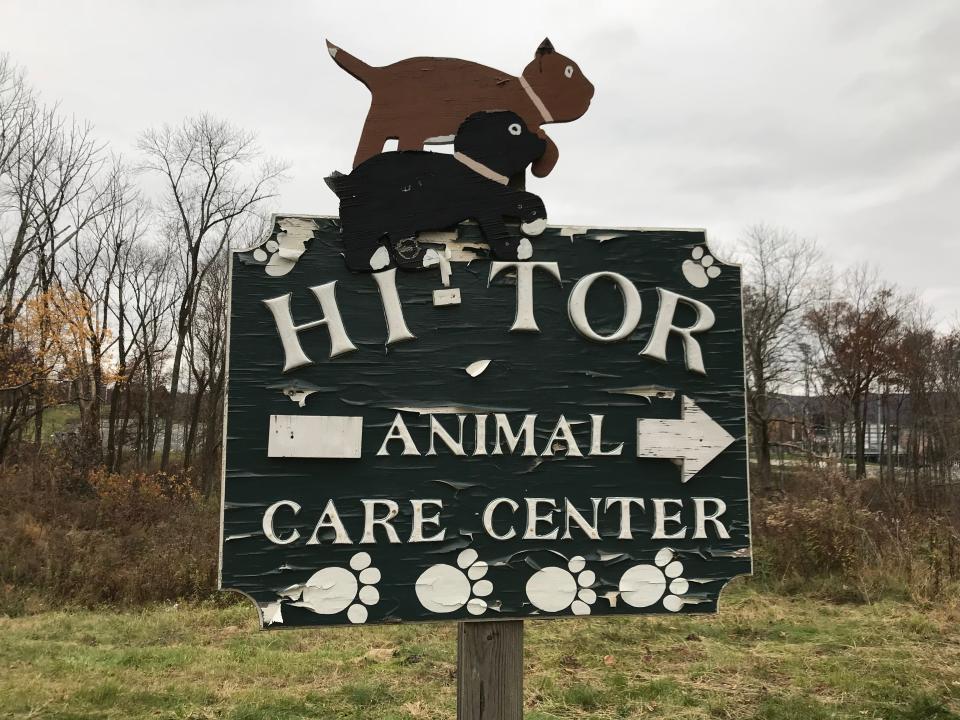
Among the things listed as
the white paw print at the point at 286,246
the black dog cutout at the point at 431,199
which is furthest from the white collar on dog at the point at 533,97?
the white paw print at the point at 286,246

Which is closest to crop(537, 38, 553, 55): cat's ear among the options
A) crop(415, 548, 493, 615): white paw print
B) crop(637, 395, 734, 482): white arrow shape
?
crop(637, 395, 734, 482): white arrow shape

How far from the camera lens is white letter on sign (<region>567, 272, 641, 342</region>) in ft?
8.23

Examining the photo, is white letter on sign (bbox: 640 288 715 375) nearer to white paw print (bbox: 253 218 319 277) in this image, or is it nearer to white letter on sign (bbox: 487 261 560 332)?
white letter on sign (bbox: 487 261 560 332)

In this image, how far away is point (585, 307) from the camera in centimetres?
254

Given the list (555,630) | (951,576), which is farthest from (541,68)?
(951,576)

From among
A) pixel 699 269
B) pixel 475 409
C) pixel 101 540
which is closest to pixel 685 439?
pixel 699 269

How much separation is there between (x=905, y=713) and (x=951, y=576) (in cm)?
393

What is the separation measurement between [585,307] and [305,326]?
1.05 metres

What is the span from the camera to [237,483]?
→ 7.48 ft

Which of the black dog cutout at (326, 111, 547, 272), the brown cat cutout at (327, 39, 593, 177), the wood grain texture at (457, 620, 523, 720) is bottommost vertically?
the wood grain texture at (457, 620, 523, 720)

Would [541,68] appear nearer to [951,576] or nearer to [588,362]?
[588,362]

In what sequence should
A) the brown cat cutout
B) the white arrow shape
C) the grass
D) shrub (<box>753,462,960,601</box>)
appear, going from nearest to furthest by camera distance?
the white arrow shape, the brown cat cutout, the grass, shrub (<box>753,462,960,601</box>)

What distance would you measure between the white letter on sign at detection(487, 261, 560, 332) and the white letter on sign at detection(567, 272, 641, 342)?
0.15 meters

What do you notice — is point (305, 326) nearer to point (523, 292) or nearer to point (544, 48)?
point (523, 292)
